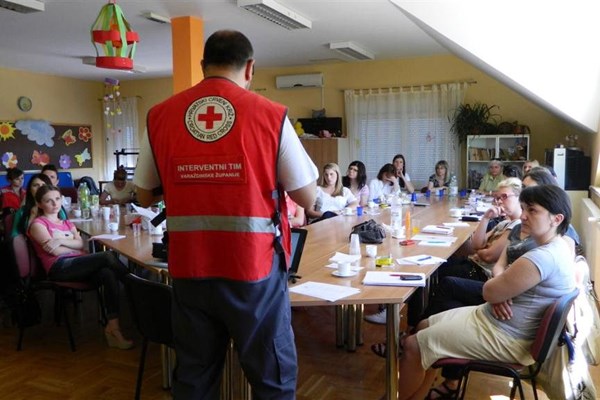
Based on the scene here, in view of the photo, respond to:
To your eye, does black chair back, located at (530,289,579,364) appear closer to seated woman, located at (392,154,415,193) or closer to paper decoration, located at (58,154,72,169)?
seated woman, located at (392,154,415,193)

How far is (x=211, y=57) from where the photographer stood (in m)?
1.54

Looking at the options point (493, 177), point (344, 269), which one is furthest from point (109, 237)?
point (493, 177)

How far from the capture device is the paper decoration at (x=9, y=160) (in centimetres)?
895

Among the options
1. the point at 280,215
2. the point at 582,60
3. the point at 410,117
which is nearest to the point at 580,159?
the point at 582,60

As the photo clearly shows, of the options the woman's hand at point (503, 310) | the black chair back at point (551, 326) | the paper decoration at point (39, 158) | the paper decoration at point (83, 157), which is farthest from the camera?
the paper decoration at point (83, 157)

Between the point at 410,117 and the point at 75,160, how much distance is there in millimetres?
6562

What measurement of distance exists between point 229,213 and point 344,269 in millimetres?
1135

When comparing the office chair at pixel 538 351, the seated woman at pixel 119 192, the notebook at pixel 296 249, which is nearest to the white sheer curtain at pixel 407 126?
the seated woman at pixel 119 192

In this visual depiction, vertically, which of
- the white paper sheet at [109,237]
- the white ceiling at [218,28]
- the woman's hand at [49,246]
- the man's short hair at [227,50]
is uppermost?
the white ceiling at [218,28]

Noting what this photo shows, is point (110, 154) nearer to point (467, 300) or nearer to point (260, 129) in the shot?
point (467, 300)

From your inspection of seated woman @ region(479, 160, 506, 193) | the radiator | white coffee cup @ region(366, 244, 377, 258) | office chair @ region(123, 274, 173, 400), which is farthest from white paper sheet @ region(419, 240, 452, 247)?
seated woman @ region(479, 160, 506, 193)

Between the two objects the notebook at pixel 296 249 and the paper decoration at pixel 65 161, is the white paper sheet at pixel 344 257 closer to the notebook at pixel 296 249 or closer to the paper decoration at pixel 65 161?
the notebook at pixel 296 249

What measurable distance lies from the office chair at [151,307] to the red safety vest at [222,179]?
2.47ft

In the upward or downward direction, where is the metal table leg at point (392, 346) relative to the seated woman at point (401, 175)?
downward
